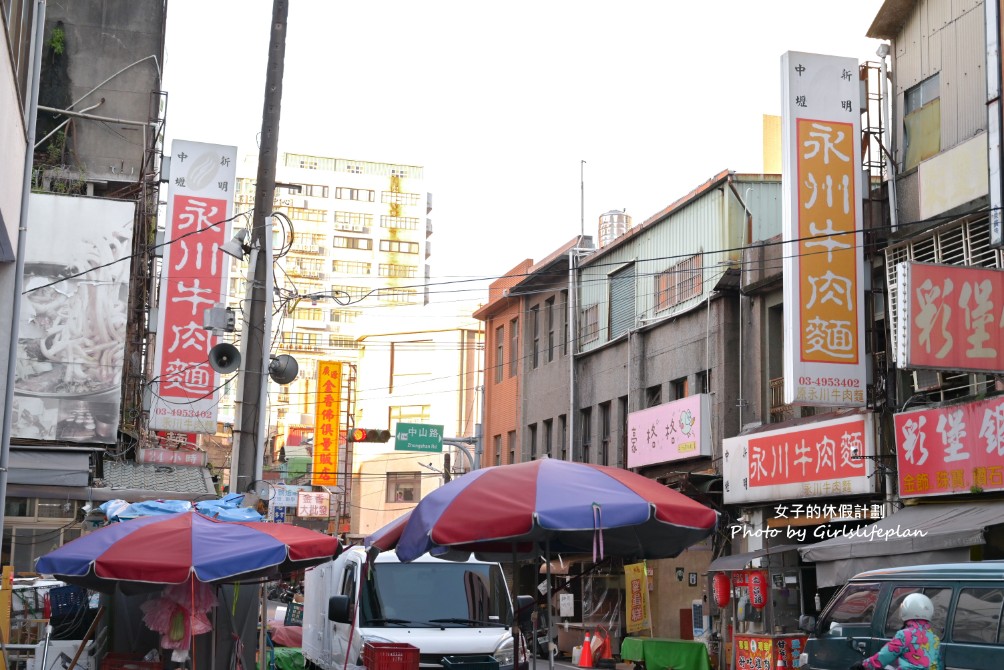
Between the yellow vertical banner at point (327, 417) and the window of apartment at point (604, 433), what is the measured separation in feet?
62.7

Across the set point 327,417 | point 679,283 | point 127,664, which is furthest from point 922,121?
point 327,417

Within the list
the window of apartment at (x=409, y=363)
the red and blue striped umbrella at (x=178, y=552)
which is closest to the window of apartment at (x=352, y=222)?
the window of apartment at (x=409, y=363)

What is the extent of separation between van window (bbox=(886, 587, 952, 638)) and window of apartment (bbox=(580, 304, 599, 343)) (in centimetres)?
2293

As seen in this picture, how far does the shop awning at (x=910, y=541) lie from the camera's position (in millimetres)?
16172

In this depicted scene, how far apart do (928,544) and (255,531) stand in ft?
30.6

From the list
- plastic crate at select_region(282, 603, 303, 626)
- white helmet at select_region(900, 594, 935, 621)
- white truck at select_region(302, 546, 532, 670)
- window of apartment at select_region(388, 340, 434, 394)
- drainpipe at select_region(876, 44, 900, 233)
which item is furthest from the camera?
window of apartment at select_region(388, 340, 434, 394)

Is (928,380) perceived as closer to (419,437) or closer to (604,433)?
(604,433)

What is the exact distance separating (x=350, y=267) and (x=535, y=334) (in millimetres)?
69275

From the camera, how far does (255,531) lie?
40.5 feet

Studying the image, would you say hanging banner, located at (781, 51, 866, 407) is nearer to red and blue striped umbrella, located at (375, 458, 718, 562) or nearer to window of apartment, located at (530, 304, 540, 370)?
red and blue striped umbrella, located at (375, 458, 718, 562)

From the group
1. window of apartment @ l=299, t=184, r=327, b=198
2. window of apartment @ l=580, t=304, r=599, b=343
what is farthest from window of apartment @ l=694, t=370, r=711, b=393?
window of apartment @ l=299, t=184, r=327, b=198

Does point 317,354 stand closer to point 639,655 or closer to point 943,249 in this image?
point 639,655

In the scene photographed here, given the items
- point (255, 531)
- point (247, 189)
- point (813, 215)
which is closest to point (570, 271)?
point (813, 215)

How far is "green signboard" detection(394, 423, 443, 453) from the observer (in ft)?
131
